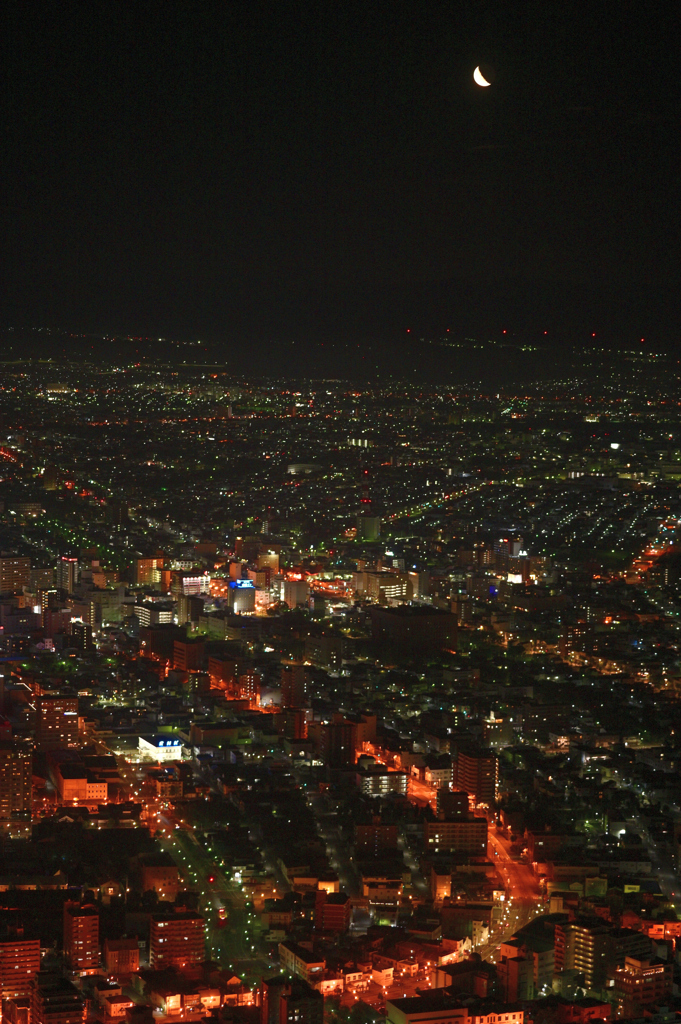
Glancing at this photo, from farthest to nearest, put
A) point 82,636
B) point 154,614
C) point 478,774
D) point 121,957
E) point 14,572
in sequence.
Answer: point 14,572 → point 154,614 → point 82,636 → point 478,774 → point 121,957

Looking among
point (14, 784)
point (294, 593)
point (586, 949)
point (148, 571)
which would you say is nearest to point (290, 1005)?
point (586, 949)

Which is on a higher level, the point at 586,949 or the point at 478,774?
the point at 586,949

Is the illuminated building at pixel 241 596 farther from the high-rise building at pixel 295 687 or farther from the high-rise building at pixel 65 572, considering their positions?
the high-rise building at pixel 295 687

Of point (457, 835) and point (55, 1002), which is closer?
point (55, 1002)

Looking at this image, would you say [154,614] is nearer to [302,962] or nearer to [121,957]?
[121,957]

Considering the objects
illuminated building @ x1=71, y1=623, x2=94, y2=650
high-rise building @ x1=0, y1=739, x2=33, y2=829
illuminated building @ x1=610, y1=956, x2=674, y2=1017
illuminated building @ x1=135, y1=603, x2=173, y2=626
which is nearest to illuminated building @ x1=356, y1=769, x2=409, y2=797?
high-rise building @ x1=0, y1=739, x2=33, y2=829

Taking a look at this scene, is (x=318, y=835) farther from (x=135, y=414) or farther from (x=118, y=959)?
(x=135, y=414)

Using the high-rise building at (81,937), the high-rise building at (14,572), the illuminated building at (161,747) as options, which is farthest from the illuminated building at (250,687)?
the high-rise building at (81,937)
